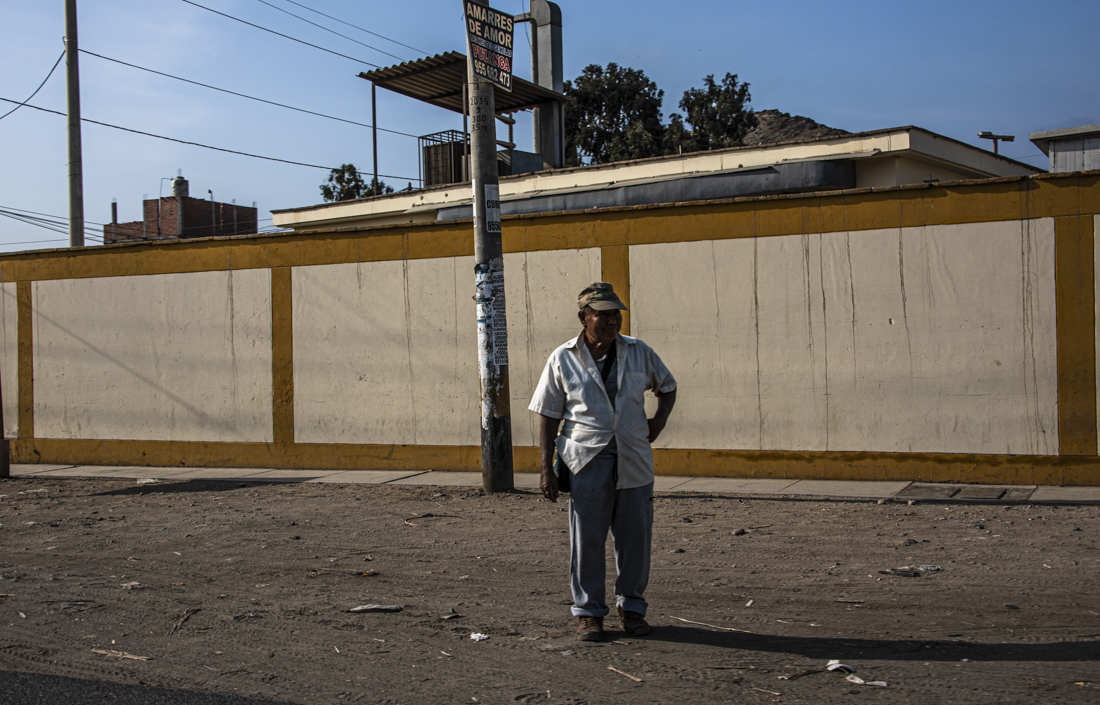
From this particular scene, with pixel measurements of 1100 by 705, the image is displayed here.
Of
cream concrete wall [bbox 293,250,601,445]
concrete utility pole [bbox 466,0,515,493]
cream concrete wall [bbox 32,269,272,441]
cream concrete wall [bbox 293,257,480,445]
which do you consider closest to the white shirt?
concrete utility pole [bbox 466,0,515,493]

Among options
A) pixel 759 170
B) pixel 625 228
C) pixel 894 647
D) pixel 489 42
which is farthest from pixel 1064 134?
pixel 894 647

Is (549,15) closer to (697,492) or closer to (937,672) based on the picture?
(697,492)

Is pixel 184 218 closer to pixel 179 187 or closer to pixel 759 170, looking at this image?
pixel 179 187

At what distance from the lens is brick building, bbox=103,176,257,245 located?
44625 mm

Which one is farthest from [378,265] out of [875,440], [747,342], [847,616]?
[847,616]

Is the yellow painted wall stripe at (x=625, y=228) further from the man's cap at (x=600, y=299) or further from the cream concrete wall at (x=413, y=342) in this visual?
the man's cap at (x=600, y=299)

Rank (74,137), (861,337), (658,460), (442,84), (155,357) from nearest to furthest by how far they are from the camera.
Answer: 1. (861,337)
2. (658,460)
3. (155,357)
4. (74,137)
5. (442,84)

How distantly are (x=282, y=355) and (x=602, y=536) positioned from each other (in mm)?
7545

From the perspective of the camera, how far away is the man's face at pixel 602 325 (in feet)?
14.4

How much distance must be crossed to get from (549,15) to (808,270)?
49.9ft

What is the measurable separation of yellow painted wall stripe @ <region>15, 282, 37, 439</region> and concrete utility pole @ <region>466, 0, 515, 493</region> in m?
7.36

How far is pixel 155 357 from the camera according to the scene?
11648 mm

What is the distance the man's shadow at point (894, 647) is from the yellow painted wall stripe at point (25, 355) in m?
11.0

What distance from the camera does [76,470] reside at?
11328 millimetres
